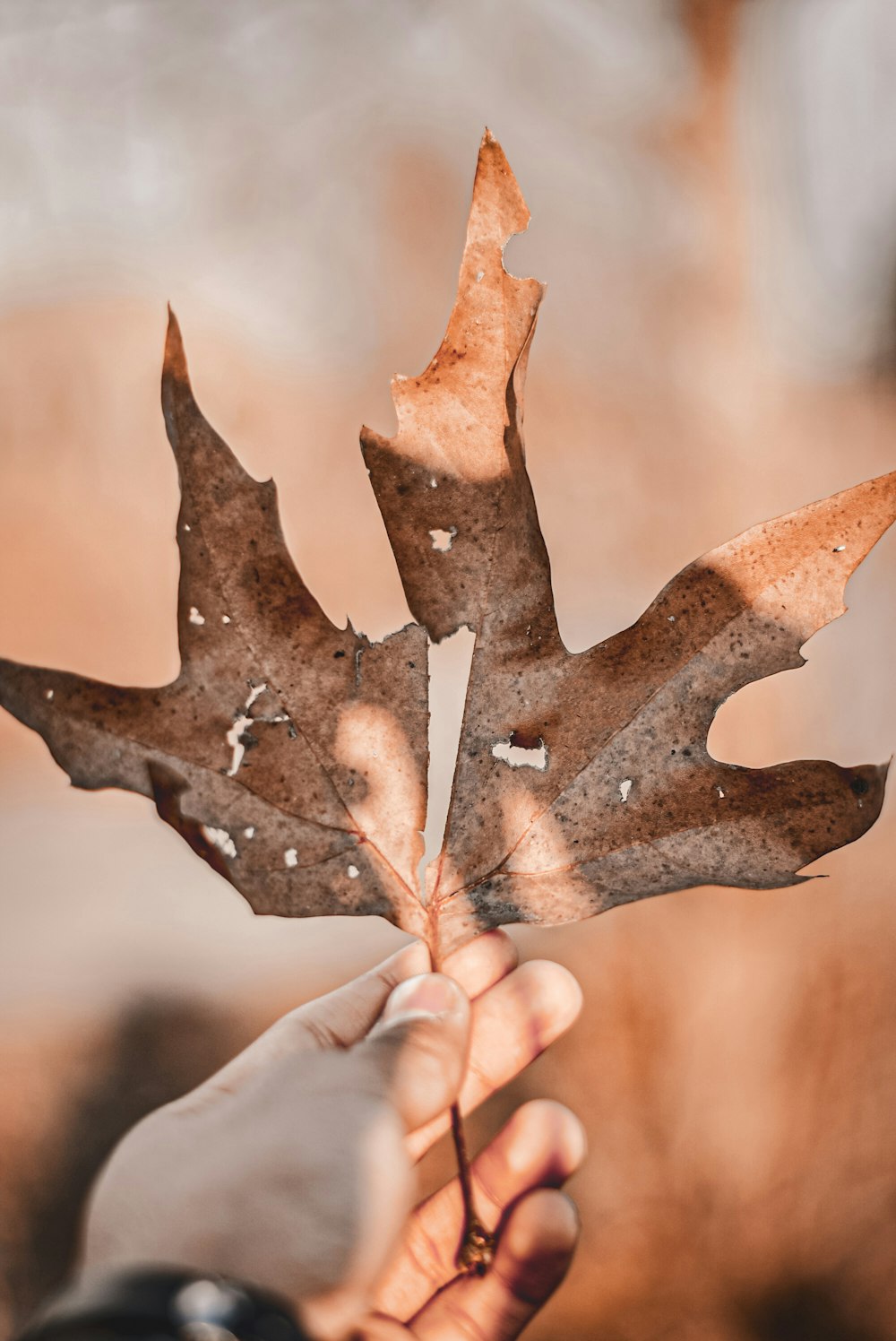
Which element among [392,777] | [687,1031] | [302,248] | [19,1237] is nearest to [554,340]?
[302,248]

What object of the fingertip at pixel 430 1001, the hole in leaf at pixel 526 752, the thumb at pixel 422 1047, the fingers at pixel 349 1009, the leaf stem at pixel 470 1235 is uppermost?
the hole in leaf at pixel 526 752

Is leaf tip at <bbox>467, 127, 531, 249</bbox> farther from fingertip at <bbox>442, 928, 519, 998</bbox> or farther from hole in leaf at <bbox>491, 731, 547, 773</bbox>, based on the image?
fingertip at <bbox>442, 928, 519, 998</bbox>

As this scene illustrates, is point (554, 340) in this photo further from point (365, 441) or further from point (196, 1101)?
point (196, 1101)

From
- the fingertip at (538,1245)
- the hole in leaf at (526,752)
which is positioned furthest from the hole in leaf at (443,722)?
the hole in leaf at (526,752)

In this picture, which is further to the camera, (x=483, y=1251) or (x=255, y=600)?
(x=483, y=1251)

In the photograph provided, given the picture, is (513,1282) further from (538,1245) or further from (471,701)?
(471,701)

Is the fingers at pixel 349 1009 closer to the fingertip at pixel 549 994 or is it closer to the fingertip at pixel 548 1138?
the fingertip at pixel 549 994

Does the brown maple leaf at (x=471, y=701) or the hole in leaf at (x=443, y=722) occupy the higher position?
the hole in leaf at (x=443, y=722)

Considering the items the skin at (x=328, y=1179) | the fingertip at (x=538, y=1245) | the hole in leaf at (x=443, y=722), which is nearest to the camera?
the skin at (x=328, y=1179)
